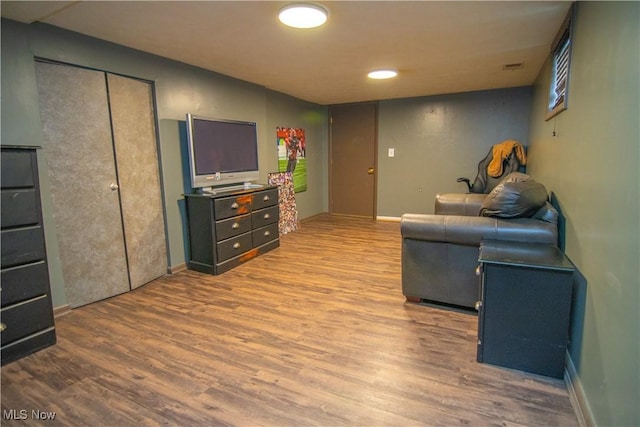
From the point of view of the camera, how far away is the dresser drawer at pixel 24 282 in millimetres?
1976

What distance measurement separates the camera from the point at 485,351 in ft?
6.42

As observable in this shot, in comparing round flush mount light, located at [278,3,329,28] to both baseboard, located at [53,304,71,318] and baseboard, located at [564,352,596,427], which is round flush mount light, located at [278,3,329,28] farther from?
baseboard, located at [53,304,71,318]

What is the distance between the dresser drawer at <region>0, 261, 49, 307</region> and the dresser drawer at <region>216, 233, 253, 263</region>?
1531 millimetres

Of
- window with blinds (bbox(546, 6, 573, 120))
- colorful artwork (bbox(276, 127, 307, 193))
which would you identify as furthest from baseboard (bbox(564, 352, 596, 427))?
colorful artwork (bbox(276, 127, 307, 193))

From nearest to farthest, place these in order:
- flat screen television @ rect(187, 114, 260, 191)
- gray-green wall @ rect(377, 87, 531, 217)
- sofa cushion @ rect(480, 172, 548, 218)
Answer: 1. sofa cushion @ rect(480, 172, 548, 218)
2. flat screen television @ rect(187, 114, 260, 191)
3. gray-green wall @ rect(377, 87, 531, 217)

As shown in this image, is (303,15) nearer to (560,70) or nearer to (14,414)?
(560,70)

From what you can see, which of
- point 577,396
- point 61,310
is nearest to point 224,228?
point 61,310

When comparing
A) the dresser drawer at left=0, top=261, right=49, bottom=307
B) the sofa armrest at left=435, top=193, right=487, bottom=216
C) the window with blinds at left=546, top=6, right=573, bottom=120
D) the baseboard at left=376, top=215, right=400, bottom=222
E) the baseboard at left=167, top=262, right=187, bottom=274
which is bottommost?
the baseboard at left=167, top=262, right=187, bottom=274

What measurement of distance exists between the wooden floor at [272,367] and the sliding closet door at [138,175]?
1.21 feet

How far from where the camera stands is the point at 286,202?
543 centimetres

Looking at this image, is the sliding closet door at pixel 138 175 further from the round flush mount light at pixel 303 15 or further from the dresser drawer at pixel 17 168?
the round flush mount light at pixel 303 15

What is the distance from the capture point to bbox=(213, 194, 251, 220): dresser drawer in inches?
136

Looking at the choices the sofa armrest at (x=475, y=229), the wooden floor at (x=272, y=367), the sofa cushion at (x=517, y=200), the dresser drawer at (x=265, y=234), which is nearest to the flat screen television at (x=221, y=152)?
the dresser drawer at (x=265, y=234)

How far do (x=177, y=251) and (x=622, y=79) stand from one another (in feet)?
12.1
